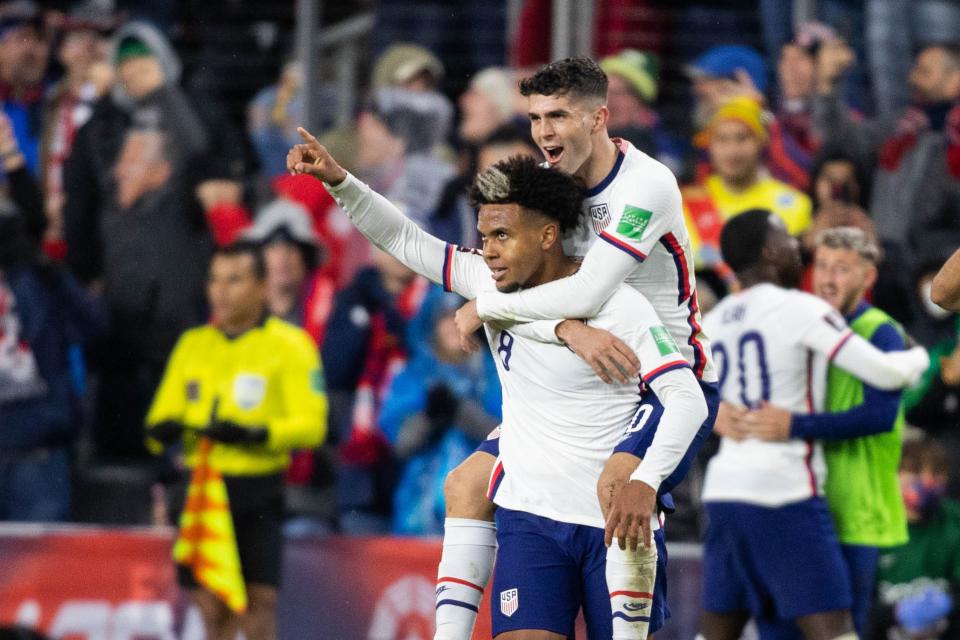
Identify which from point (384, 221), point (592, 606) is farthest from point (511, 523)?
point (384, 221)

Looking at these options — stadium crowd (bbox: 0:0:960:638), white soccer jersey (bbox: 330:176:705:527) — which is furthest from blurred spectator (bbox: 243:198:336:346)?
white soccer jersey (bbox: 330:176:705:527)

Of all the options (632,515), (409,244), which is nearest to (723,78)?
(409,244)

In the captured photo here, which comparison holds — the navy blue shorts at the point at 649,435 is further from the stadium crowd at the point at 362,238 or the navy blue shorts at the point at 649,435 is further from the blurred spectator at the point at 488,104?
the blurred spectator at the point at 488,104

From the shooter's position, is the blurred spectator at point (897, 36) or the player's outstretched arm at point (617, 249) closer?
the player's outstretched arm at point (617, 249)

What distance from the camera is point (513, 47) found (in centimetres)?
1145

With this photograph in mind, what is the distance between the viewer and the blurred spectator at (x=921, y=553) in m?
9.21

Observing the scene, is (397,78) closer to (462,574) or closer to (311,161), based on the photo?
(311,161)

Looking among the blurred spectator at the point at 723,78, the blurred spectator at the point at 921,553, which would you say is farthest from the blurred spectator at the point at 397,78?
the blurred spectator at the point at 921,553

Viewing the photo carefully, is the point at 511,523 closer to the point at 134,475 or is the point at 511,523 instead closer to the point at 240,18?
the point at 134,475

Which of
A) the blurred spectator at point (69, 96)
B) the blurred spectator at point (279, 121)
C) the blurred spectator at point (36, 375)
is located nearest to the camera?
the blurred spectator at point (36, 375)

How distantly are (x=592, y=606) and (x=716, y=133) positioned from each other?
502 cm

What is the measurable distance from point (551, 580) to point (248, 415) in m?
3.77

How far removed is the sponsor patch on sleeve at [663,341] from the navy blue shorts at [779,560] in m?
2.31

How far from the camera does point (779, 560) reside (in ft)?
24.9
